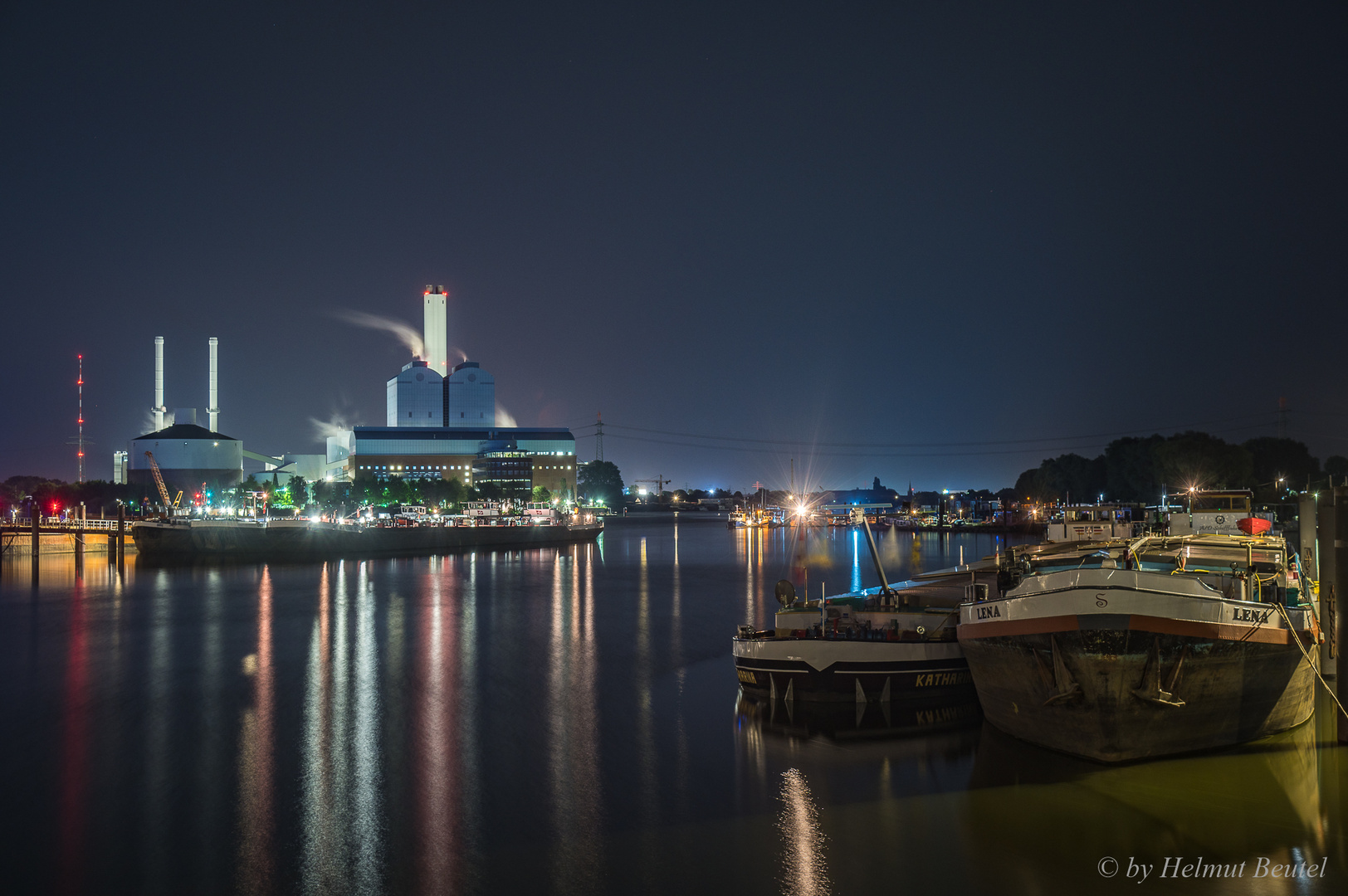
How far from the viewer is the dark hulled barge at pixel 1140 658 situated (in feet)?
45.0

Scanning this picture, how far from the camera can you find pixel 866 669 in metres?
18.7

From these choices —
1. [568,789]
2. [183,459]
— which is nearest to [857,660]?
[568,789]

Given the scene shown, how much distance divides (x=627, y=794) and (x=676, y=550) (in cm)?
7588

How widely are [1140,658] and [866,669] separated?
19.8 ft

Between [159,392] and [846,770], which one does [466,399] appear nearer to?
[159,392]

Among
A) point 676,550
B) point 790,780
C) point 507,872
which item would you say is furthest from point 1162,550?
point 676,550

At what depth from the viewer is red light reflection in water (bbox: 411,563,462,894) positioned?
482 inches

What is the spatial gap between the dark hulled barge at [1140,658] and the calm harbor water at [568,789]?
0.58 metres

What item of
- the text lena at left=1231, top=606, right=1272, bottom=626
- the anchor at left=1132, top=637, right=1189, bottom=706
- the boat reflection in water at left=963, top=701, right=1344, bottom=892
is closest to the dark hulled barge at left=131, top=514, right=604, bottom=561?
the boat reflection in water at left=963, top=701, right=1344, bottom=892

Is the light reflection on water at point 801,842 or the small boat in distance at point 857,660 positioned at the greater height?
the small boat in distance at point 857,660

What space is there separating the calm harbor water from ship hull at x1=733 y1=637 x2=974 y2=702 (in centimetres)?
48

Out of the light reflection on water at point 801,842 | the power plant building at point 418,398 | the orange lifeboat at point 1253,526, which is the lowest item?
Result: the light reflection on water at point 801,842

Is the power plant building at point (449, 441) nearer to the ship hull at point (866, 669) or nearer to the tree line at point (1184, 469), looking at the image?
the tree line at point (1184, 469)

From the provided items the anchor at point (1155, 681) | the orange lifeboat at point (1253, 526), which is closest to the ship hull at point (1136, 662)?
the anchor at point (1155, 681)
